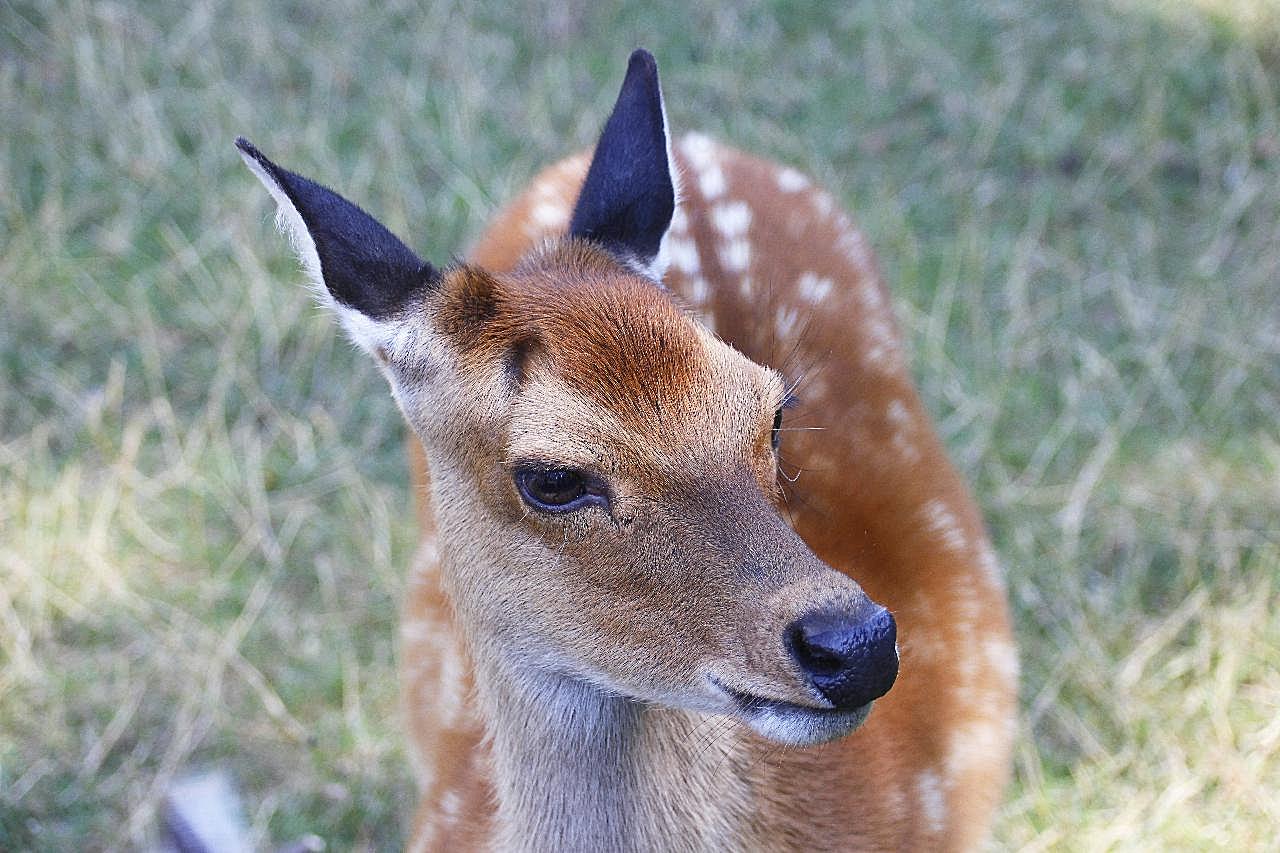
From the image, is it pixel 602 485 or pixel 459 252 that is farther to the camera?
pixel 459 252

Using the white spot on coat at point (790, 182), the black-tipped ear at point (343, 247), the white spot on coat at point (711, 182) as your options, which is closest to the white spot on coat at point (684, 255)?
the white spot on coat at point (711, 182)

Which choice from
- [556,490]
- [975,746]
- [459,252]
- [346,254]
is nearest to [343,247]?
[346,254]

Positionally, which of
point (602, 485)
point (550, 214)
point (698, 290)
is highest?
point (602, 485)

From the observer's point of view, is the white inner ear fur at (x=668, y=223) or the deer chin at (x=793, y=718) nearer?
the deer chin at (x=793, y=718)

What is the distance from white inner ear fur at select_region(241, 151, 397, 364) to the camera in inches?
93.8

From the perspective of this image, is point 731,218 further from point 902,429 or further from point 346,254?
point 346,254

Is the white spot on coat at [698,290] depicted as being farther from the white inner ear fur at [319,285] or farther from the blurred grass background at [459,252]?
the blurred grass background at [459,252]

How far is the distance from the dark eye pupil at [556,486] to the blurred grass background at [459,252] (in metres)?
1.86

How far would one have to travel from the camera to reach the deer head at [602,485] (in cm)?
210

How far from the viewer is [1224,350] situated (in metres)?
4.95

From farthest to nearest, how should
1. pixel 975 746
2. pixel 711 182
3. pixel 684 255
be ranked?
pixel 711 182
pixel 684 255
pixel 975 746

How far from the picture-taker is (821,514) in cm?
309

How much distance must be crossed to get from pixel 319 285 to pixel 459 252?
3079 mm

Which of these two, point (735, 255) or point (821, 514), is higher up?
point (735, 255)
